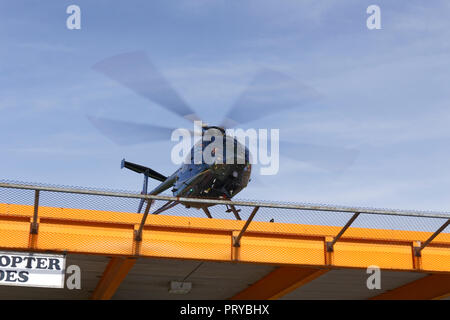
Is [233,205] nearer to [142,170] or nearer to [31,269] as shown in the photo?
[31,269]

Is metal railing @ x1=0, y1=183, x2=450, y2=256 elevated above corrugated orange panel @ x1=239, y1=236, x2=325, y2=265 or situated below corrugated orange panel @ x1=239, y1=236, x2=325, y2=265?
above

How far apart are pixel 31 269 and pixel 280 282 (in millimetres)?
5381

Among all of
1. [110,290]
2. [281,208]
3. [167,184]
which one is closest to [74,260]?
[110,290]

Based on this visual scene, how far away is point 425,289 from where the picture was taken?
533 inches

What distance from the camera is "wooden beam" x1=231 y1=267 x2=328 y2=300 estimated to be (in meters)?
12.1

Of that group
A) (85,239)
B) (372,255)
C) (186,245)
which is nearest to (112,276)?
(85,239)

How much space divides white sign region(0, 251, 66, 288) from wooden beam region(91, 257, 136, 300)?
133 cm

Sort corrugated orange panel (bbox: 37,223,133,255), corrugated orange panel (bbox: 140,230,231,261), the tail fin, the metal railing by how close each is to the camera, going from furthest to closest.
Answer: the tail fin, corrugated orange panel (bbox: 140,230,231,261), corrugated orange panel (bbox: 37,223,133,255), the metal railing

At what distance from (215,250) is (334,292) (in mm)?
4977

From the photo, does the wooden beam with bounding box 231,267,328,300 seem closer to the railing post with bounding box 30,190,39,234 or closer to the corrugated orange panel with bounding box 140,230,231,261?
the corrugated orange panel with bounding box 140,230,231,261

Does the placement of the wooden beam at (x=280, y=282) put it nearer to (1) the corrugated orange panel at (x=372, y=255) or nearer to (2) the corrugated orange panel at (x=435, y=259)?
(1) the corrugated orange panel at (x=372, y=255)

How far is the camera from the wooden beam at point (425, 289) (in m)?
13.1

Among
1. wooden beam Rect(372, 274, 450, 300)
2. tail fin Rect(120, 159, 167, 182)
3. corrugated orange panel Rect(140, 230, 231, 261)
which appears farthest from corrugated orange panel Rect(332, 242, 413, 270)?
tail fin Rect(120, 159, 167, 182)
